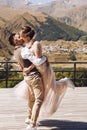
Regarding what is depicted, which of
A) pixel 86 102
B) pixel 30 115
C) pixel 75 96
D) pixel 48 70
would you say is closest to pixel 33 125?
pixel 30 115

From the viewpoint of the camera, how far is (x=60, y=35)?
634 ft

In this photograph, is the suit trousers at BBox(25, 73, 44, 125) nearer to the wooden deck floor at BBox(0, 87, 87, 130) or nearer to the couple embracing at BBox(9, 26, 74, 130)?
the couple embracing at BBox(9, 26, 74, 130)

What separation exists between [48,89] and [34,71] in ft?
0.97

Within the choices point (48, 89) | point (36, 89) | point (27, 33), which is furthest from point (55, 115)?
point (27, 33)

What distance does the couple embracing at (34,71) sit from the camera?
14.8 ft

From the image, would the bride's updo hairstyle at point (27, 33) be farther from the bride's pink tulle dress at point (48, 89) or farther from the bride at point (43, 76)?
the bride's pink tulle dress at point (48, 89)

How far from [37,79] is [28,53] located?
1.07 feet

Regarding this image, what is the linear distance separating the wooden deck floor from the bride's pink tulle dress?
0.36 meters

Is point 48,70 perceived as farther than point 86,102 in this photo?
No

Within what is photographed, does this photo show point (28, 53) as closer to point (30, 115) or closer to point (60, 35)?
point (30, 115)

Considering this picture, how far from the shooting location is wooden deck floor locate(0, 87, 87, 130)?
17.0ft

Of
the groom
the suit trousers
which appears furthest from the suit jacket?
the suit trousers

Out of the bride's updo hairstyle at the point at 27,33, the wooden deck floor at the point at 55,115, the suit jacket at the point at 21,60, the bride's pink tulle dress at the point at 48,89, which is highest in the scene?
the bride's updo hairstyle at the point at 27,33

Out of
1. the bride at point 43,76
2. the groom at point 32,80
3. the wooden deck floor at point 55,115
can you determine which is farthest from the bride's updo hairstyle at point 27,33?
the wooden deck floor at point 55,115
